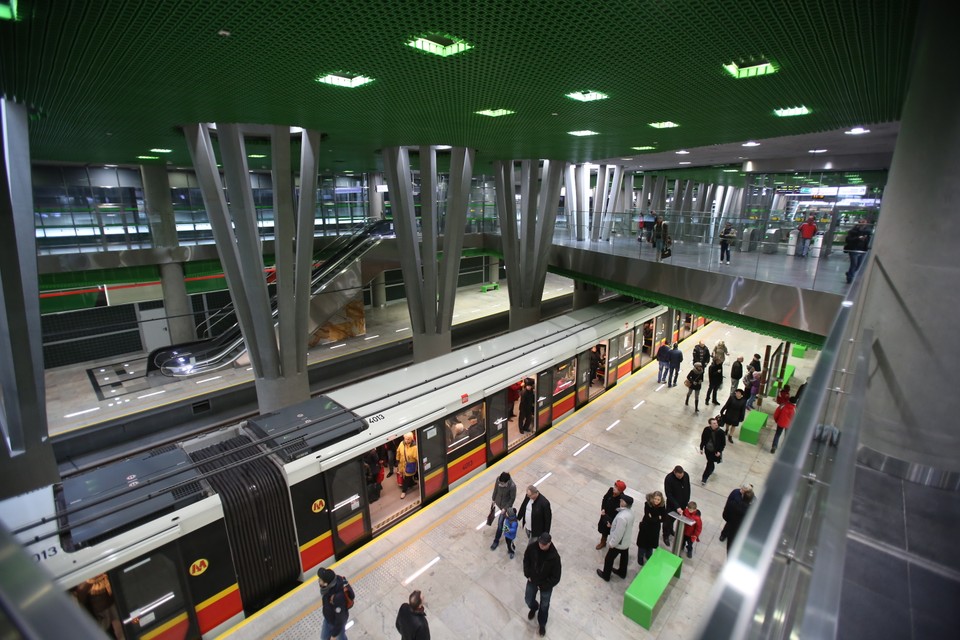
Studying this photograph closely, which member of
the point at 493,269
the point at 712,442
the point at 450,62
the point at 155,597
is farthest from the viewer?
the point at 493,269

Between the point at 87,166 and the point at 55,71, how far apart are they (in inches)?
732

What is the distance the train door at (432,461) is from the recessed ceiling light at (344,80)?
5.51m

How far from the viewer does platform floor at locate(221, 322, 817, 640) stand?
6613mm

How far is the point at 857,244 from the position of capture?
9.95 m

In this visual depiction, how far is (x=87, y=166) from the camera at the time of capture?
19.2 metres

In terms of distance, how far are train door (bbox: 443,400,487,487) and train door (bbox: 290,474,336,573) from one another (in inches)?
100

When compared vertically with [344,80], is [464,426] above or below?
below

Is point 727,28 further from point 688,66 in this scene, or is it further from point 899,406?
point 899,406

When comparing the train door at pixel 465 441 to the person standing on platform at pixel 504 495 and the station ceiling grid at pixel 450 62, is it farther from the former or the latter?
the station ceiling grid at pixel 450 62

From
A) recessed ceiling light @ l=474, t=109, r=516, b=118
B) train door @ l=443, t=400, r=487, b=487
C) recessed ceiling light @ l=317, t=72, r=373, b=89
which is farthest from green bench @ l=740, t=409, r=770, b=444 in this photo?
recessed ceiling light @ l=317, t=72, r=373, b=89

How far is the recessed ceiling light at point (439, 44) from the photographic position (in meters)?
4.45

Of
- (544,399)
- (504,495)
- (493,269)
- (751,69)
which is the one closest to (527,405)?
(544,399)

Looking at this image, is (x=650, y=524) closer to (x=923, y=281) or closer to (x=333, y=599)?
(x=333, y=599)

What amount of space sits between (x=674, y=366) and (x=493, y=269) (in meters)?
21.0
